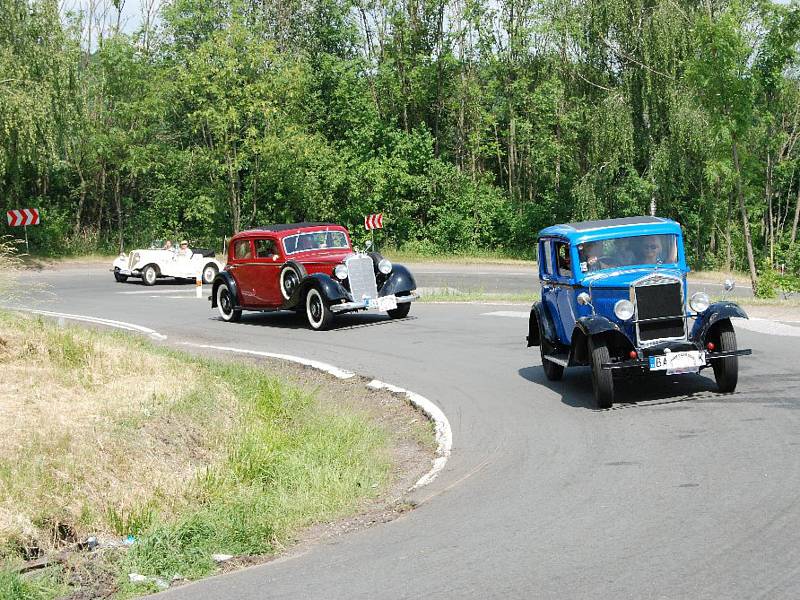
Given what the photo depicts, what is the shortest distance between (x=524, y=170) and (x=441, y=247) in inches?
304

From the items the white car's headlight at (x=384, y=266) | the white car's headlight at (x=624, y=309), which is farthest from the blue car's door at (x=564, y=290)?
the white car's headlight at (x=384, y=266)

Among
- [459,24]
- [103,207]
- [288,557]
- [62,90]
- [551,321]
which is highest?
[459,24]

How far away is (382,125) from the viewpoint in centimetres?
4916

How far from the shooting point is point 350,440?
10898 mm

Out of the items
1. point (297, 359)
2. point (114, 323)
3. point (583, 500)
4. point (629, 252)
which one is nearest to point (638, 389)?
point (629, 252)

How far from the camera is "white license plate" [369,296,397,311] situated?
19897 millimetres

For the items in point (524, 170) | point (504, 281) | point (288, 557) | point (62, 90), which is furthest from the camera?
point (524, 170)

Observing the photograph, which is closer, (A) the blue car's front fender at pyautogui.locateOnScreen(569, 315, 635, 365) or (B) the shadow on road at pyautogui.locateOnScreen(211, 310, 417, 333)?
(A) the blue car's front fender at pyautogui.locateOnScreen(569, 315, 635, 365)

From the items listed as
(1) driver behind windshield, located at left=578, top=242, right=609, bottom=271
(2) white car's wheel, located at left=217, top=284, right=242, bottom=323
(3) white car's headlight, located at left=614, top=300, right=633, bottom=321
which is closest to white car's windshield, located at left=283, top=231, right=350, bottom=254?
(2) white car's wheel, located at left=217, top=284, right=242, bottom=323

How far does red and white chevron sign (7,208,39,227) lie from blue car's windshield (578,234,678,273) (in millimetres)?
34014

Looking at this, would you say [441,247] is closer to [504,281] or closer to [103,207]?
[504,281]

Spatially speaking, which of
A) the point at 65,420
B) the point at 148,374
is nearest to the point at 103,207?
the point at 148,374

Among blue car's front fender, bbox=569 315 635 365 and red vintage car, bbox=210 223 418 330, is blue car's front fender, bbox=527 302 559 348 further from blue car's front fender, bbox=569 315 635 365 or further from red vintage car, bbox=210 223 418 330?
red vintage car, bbox=210 223 418 330

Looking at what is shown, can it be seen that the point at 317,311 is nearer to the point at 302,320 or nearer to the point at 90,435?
the point at 302,320
